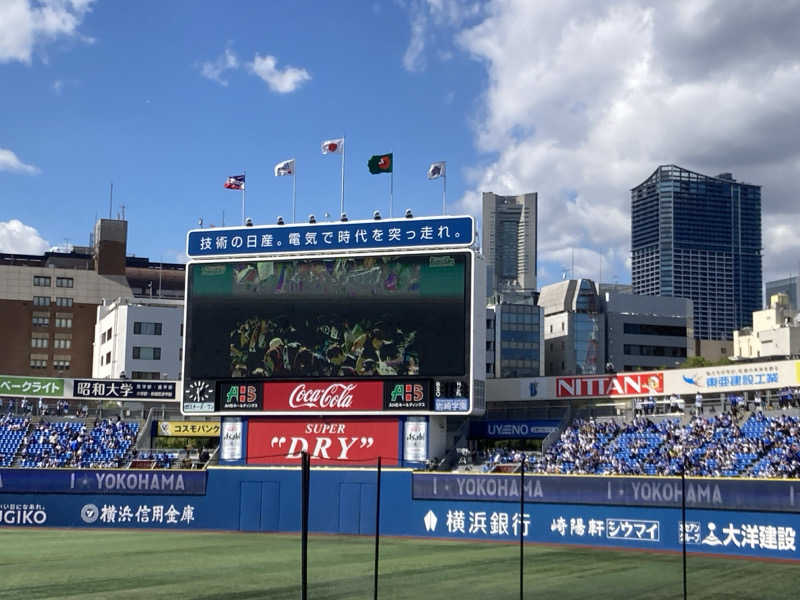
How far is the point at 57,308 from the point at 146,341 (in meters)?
27.9

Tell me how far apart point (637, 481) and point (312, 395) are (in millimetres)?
19415

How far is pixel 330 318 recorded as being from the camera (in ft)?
188

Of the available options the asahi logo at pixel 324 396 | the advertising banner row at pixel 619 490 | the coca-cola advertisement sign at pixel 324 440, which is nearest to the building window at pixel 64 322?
the coca-cola advertisement sign at pixel 324 440

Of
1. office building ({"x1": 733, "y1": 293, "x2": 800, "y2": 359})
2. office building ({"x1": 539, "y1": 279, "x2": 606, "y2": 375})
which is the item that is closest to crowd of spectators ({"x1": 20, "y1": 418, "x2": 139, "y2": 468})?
office building ({"x1": 539, "y1": 279, "x2": 606, "y2": 375})

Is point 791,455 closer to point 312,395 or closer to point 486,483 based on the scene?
point 486,483

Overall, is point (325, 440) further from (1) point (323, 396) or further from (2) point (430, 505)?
(2) point (430, 505)

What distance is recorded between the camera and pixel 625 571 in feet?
127

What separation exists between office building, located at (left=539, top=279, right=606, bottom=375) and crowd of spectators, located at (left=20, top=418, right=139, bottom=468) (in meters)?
85.3

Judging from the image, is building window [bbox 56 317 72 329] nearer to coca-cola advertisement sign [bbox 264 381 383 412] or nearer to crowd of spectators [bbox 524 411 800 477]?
coca-cola advertisement sign [bbox 264 381 383 412]

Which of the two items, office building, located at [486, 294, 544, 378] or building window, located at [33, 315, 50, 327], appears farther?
office building, located at [486, 294, 544, 378]

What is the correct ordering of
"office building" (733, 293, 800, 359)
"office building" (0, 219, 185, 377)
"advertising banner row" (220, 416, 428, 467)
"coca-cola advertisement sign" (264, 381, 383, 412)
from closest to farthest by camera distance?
"coca-cola advertisement sign" (264, 381, 383, 412)
"advertising banner row" (220, 416, 428, 467)
"office building" (0, 219, 185, 377)
"office building" (733, 293, 800, 359)

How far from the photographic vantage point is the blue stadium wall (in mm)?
45469

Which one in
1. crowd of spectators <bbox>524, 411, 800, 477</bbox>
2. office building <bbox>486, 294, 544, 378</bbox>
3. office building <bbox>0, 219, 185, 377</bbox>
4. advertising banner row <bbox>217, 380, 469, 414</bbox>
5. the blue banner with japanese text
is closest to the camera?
crowd of spectators <bbox>524, 411, 800, 477</bbox>

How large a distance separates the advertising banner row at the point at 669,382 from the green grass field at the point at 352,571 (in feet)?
52.1
